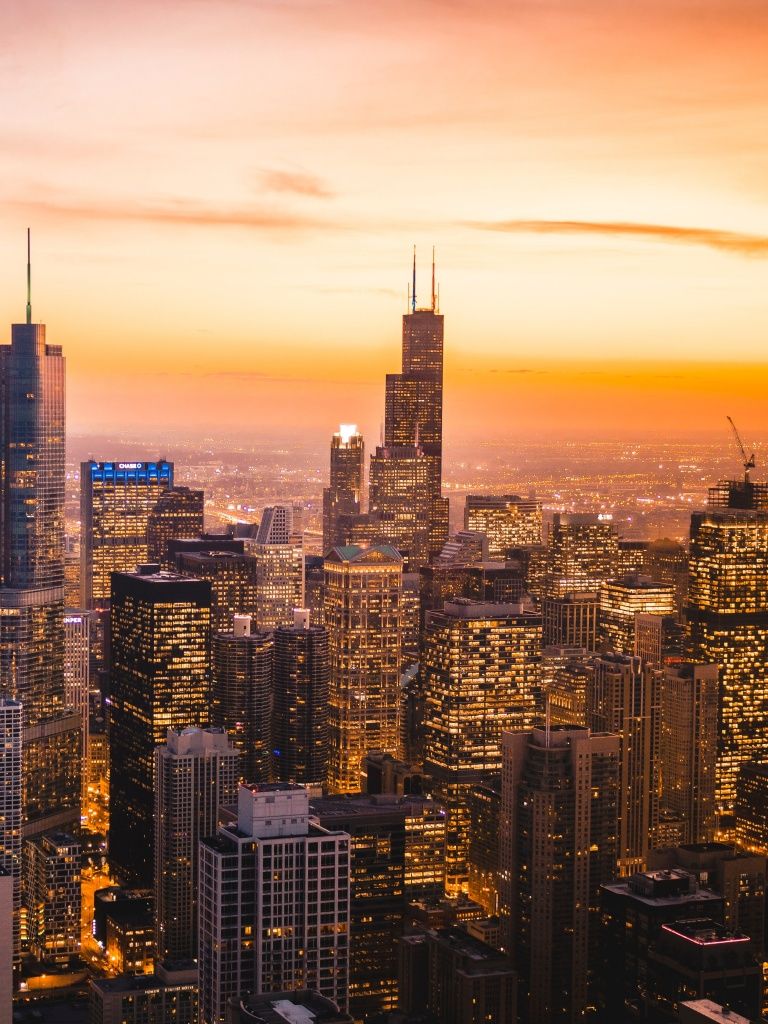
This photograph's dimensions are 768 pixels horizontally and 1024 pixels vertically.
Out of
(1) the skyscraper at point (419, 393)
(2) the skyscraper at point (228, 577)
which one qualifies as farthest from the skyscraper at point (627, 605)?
(1) the skyscraper at point (419, 393)

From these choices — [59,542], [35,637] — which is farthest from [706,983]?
[59,542]

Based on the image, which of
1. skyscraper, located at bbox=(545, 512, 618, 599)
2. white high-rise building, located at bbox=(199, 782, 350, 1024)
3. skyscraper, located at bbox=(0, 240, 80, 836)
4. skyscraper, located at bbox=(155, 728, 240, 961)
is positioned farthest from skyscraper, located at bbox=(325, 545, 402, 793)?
white high-rise building, located at bbox=(199, 782, 350, 1024)

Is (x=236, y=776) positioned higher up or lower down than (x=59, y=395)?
lower down

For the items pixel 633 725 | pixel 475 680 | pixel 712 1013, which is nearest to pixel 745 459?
pixel 633 725

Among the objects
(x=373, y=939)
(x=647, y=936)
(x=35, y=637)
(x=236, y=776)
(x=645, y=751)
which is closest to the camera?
(x=647, y=936)

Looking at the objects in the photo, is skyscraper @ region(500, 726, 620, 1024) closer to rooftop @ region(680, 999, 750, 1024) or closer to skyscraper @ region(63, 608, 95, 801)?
rooftop @ region(680, 999, 750, 1024)

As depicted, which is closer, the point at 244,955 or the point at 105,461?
the point at 244,955

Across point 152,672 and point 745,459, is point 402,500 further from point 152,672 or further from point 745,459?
point 745,459

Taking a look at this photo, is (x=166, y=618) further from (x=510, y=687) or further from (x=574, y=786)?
(x=574, y=786)
